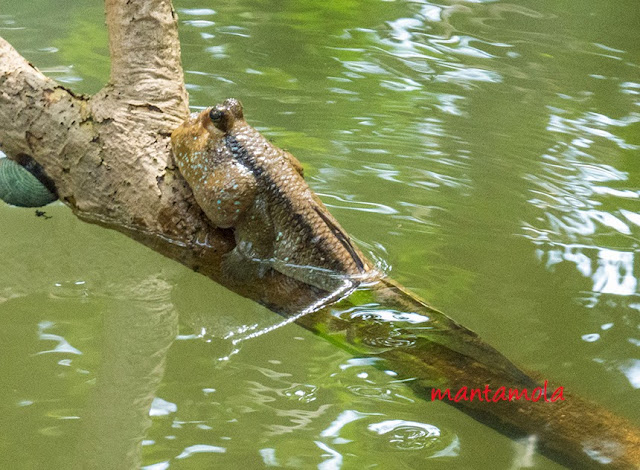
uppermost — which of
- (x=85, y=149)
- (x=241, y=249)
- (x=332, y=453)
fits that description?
(x=85, y=149)

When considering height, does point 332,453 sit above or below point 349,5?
below

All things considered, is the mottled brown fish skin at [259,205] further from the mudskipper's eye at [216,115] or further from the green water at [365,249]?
the green water at [365,249]

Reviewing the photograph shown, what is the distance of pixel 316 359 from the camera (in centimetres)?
262

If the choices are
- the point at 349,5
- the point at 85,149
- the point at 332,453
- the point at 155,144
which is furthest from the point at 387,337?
the point at 349,5

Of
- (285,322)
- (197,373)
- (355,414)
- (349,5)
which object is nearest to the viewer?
(355,414)

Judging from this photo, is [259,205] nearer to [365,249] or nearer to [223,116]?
[223,116]

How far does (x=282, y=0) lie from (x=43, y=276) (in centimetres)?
458

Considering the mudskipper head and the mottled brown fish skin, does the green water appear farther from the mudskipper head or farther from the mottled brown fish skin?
the mudskipper head

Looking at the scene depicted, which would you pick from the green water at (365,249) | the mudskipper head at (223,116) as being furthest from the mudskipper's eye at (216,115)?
the green water at (365,249)

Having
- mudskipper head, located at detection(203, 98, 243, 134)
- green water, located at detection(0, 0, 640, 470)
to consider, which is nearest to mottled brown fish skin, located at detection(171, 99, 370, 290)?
mudskipper head, located at detection(203, 98, 243, 134)

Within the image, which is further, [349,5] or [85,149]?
[349,5]

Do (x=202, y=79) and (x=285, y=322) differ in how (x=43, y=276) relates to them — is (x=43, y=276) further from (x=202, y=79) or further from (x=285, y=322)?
(x=202, y=79)


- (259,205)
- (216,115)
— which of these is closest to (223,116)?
(216,115)

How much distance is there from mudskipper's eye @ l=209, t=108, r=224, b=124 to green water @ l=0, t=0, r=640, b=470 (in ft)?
2.10
